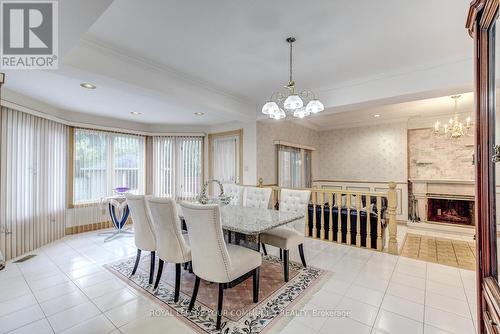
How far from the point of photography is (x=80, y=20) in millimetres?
1533

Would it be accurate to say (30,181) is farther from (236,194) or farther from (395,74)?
(395,74)

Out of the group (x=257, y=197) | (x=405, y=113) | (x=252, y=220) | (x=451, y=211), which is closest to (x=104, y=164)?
(x=257, y=197)

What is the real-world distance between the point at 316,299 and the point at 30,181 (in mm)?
4618

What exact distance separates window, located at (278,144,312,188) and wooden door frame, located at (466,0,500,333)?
4.28m

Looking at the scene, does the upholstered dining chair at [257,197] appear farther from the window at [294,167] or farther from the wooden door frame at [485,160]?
the wooden door frame at [485,160]

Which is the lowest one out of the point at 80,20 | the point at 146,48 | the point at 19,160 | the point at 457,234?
the point at 457,234

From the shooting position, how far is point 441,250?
3.67 metres

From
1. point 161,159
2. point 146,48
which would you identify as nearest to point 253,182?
point 161,159

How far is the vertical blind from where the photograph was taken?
578 centimetres

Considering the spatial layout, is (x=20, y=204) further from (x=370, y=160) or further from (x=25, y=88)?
(x=370, y=160)

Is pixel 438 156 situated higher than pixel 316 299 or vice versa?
pixel 438 156

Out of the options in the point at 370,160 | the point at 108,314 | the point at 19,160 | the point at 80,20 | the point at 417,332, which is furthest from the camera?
the point at 370,160

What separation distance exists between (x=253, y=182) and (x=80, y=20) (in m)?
3.75

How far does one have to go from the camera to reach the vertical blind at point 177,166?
19.0 feet
